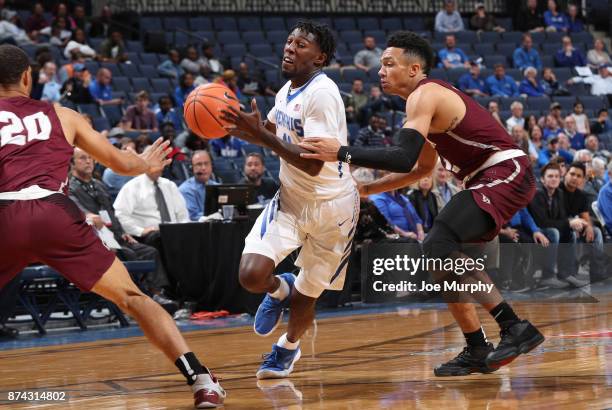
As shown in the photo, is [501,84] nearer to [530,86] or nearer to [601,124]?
[530,86]

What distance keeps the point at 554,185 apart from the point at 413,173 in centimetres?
684

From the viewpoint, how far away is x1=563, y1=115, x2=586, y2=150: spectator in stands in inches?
697

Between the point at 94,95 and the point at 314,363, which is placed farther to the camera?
the point at 94,95

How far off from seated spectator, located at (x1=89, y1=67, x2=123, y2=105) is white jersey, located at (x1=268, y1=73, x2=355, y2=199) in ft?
30.1

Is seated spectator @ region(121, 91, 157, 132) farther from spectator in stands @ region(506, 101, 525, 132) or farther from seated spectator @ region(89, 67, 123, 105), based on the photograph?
spectator in stands @ region(506, 101, 525, 132)

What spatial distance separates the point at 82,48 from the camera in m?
16.1

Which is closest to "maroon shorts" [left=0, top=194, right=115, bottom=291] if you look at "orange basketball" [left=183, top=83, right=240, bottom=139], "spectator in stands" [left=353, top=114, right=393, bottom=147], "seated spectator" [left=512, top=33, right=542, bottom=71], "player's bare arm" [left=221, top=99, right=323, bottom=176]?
"player's bare arm" [left=221, top=99, right=323, bottom=176]

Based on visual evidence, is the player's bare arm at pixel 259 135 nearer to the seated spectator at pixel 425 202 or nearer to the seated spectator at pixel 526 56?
the seated spectator at pixel 425 202

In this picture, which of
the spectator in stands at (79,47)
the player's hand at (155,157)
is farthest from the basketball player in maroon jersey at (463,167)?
the spectator in stands at (79,47)

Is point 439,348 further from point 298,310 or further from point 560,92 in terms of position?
point 560,92

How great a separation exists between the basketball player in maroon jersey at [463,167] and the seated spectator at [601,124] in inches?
534

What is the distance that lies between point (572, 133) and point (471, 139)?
12717mm

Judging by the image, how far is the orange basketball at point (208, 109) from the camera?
5.87m

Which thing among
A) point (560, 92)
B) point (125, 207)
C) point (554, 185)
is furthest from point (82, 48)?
point (560, 92)
